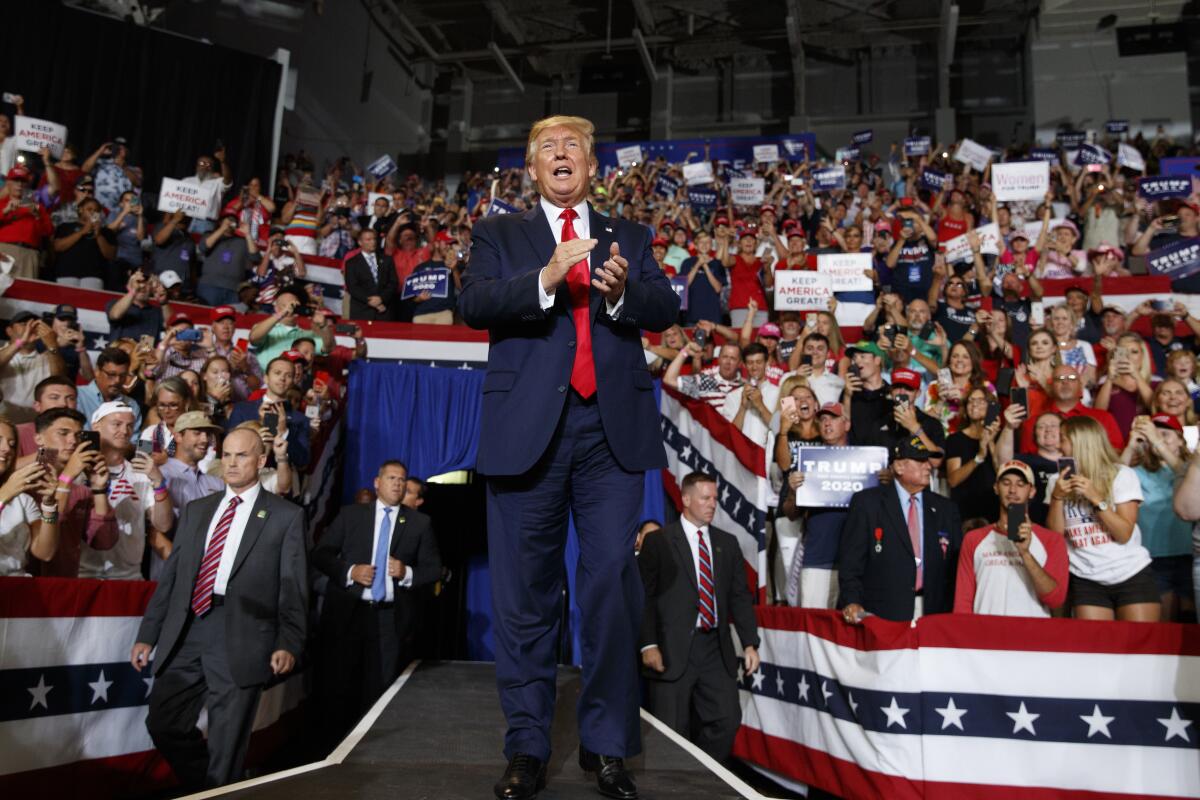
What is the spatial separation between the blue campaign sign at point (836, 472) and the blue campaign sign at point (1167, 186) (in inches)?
285

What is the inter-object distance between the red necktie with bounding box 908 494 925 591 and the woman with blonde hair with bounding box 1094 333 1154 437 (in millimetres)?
2672

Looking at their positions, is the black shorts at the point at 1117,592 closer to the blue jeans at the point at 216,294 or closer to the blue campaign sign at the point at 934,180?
the blue campaign sign at the point at 934,180

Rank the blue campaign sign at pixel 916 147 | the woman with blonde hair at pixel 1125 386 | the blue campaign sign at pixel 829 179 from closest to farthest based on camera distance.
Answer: the woman with blonde hair at pixel 1125 386 < the blue campaign sign at pixel 829 179 < the blue campaign sign at pixel 916 147

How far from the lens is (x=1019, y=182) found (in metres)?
11.2

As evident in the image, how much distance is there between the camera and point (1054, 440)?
625 centimetres

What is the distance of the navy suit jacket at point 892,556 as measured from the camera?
581 cm

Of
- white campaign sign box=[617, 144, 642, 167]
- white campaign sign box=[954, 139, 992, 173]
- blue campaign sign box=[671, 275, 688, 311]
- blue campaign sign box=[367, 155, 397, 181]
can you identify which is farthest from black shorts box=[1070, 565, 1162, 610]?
blue campaign sign box=[367, 155, 397, 181]

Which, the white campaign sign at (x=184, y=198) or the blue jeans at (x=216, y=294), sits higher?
the white campaign sign at (x=184, y=198)

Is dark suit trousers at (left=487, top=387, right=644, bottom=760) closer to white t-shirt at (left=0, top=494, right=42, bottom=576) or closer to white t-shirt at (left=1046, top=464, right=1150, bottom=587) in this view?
white t-shirt at (left=0, top=494, right=42, bottom=576)

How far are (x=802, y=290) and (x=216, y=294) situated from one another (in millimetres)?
6262

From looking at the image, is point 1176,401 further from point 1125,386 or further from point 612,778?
point 612,778

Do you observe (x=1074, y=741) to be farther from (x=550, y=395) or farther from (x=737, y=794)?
(x=550, y=395)

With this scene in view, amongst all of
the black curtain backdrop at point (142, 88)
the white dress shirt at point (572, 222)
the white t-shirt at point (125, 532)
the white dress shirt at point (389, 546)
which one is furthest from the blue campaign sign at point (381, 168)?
the white dress shirt at point (572, 222)

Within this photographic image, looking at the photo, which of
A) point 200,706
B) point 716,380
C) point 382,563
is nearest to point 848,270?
point 716,380
